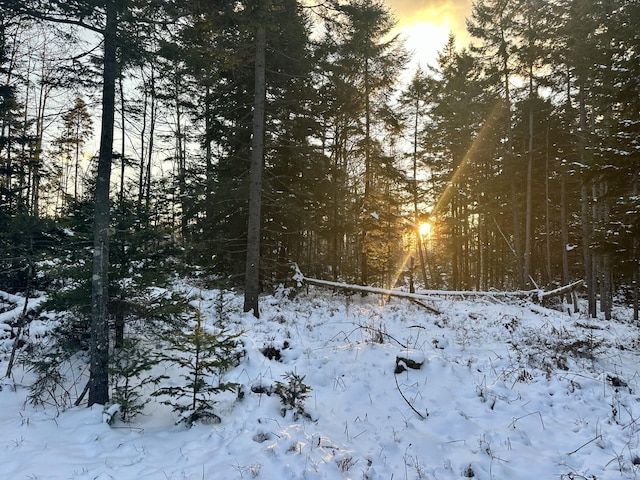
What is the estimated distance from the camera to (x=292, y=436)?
16.3ft

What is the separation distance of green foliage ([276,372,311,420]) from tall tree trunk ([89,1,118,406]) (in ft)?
10.4

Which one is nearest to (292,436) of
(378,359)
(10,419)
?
(378,359)

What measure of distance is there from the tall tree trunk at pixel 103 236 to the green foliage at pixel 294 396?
10.4 ft

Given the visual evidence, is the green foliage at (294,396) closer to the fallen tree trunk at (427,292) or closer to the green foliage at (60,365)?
the green foliage at (60,365)

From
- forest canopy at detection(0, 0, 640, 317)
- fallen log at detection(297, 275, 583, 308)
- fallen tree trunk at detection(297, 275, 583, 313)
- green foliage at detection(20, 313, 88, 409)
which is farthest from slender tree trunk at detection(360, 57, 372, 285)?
green foliage at detection(20, 313, 88, 409)

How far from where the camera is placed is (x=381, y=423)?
5402mm

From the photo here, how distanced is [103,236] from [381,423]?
5.84m

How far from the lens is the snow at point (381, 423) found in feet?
13.9

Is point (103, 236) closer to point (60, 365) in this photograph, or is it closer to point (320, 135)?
point (60, 365)

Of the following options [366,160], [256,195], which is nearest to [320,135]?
[366,160]

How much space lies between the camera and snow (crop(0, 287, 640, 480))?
4.25 m

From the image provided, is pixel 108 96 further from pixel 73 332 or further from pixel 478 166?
pixel 478 166

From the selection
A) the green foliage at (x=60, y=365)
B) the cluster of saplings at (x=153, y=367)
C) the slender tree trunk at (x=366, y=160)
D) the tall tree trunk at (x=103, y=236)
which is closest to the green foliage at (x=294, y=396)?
the cluster of saplings at (x=153, y=367)

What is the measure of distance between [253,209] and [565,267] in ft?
69.5
